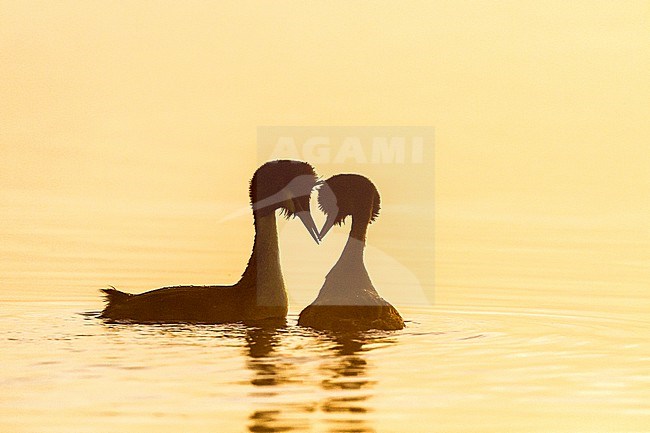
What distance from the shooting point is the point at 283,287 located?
1539cm

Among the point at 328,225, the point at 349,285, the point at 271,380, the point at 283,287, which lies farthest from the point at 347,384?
the point at 283,287

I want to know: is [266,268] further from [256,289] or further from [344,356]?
[344,356]

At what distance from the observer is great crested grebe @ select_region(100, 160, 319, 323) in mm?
14727

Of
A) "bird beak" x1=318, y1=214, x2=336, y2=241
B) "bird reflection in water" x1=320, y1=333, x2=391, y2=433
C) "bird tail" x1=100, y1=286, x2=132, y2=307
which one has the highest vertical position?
"bird beak" x1=318, y1=214, x2=336, y2=241

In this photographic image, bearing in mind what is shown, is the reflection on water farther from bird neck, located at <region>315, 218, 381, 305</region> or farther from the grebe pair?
bird neck, located at <region>315, 218, 381, 305</region>

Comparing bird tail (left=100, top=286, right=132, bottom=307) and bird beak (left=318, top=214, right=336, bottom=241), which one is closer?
bird beak (left=318, top=214, right=336, bottom=241)

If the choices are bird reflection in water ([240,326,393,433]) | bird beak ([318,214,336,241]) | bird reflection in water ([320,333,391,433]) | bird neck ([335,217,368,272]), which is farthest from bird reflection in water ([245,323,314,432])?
bird beak ([318,214,336,241])

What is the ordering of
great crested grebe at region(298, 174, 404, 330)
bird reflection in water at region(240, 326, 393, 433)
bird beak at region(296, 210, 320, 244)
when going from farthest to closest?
1. bird beak at region(296, 210, 320, 244)
2. great crested grebe at region(298, 174, 404, 330)
3. bird reflection in water at region(240, 326, 393, 433)

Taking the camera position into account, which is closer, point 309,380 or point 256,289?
point 309,380

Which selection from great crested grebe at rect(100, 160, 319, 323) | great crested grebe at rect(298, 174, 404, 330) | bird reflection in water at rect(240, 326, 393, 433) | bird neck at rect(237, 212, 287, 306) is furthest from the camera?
bird neck at rect(237, 212, 287, 306)

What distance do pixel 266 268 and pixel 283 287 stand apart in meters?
0.28

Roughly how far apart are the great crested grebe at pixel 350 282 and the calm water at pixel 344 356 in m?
0.25

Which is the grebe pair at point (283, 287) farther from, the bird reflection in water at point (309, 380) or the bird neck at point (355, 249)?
the bird reflection in water at point (309, 380)

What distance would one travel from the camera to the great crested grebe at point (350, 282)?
46.5 ft
